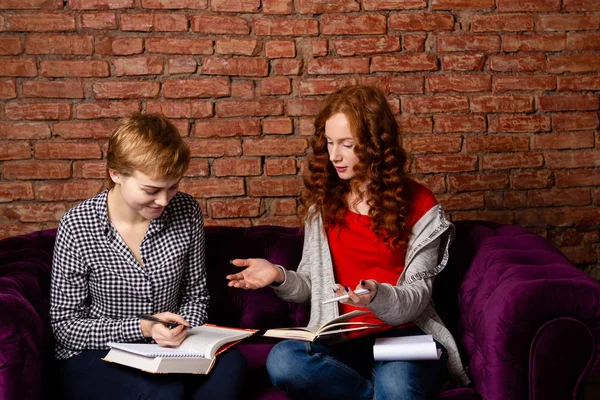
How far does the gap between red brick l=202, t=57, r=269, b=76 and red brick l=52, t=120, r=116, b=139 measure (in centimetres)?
46

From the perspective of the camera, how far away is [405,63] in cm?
279

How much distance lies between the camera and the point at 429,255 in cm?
197

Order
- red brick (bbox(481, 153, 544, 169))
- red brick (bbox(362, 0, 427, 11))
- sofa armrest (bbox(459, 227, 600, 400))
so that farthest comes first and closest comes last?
red brick (bbox(481, 153, 544, 169)) < red brick (bbox(362, 0, 427, 11)) < sofa armrest (bbox(459, 227, 600, 400))

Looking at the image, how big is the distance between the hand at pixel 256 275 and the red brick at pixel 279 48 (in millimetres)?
1091

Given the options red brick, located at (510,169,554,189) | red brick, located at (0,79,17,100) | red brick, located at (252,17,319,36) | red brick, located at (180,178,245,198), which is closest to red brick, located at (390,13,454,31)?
red brick, located at (252,17,319,36)

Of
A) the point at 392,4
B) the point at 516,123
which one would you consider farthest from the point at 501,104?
the point at 392,4

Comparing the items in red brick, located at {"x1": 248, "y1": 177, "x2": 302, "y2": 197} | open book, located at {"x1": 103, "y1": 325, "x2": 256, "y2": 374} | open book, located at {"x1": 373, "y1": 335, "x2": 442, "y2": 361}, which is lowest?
open book, located at {"x1": 373, "y1": 335, "x2": 442, "y2": 361}

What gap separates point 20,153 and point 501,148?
78.2 inches

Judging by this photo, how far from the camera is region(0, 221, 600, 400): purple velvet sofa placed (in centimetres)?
160

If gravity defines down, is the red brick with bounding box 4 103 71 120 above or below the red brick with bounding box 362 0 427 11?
below

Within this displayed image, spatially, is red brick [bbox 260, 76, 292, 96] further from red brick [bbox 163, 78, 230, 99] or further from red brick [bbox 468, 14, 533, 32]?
red brick [bbox 468, 14, 533, 32]

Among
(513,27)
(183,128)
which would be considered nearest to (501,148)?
(513,27)

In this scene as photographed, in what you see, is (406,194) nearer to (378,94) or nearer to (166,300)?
(378,94)

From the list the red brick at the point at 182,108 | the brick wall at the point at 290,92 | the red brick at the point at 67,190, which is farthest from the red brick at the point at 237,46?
the red brick at the point at 67,190
